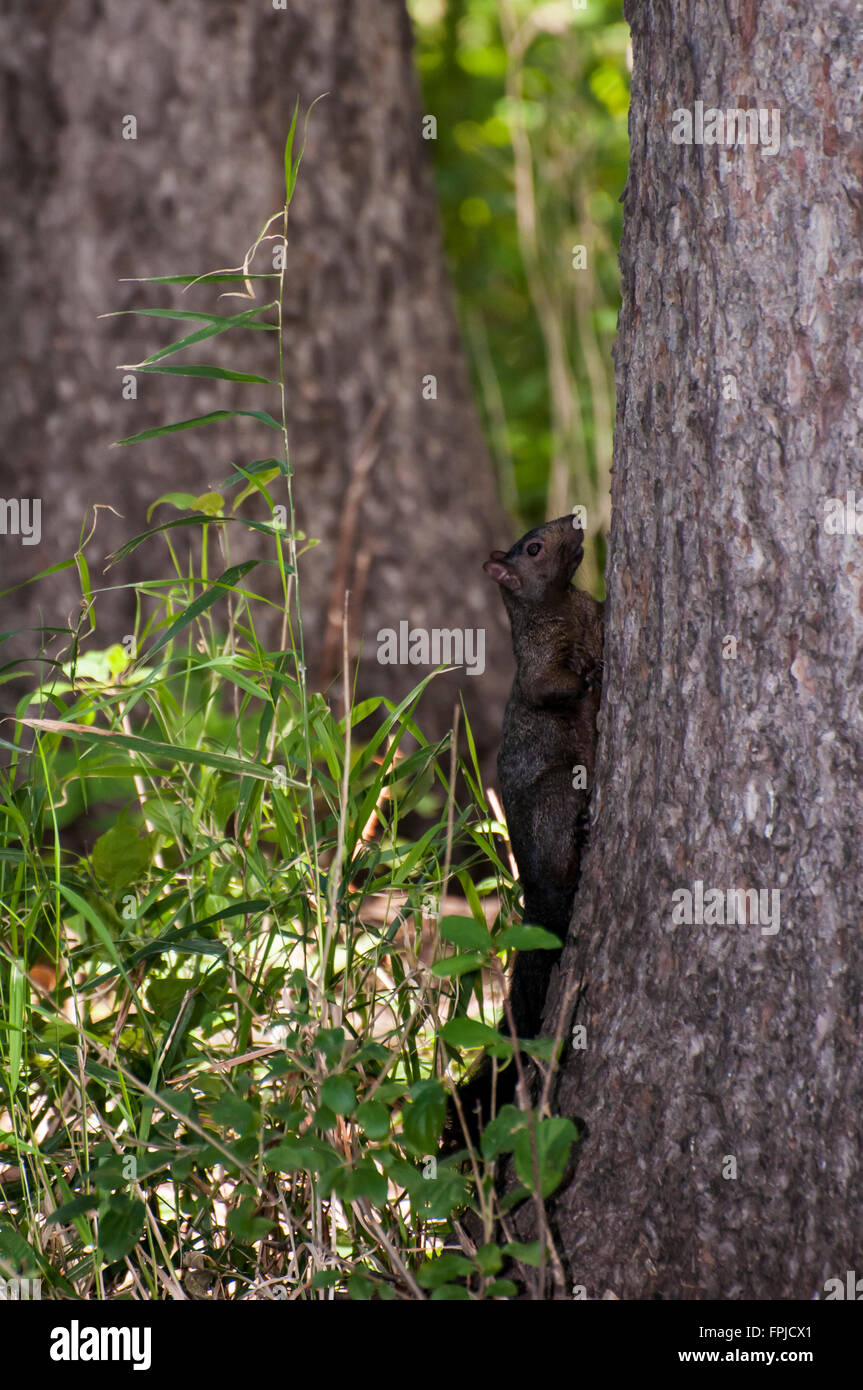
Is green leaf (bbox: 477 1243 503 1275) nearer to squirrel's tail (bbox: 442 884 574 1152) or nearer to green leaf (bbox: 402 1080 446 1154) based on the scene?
green leaf (bbox: 402 1080 446 1154)

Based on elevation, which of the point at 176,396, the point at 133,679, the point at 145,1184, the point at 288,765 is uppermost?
the point at 176,396

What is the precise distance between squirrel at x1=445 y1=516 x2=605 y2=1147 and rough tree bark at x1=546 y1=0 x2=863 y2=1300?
0.96ft

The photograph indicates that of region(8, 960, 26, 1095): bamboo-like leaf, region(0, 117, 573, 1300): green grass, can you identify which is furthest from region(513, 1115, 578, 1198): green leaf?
region(8, 960, 26, 1095): bamboo-like leaf

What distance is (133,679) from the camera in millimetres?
2457

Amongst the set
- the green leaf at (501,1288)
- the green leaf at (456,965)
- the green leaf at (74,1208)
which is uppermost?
the green leaf at (456,965)

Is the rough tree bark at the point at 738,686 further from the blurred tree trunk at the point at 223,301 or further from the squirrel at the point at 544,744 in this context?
the blurred tree trunk at the point at 223,301

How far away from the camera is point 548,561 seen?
3006 mm

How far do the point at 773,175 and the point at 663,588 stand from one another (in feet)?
1.97

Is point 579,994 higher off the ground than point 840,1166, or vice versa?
point 579,994

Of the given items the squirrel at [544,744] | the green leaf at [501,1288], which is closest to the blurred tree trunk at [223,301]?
the squirrel at [544,744]

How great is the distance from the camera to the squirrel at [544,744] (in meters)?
2.33

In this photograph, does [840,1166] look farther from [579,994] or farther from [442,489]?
[442,489]

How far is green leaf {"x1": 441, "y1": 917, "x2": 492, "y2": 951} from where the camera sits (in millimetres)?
1798

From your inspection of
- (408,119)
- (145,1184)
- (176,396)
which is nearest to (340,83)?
(408,119)
